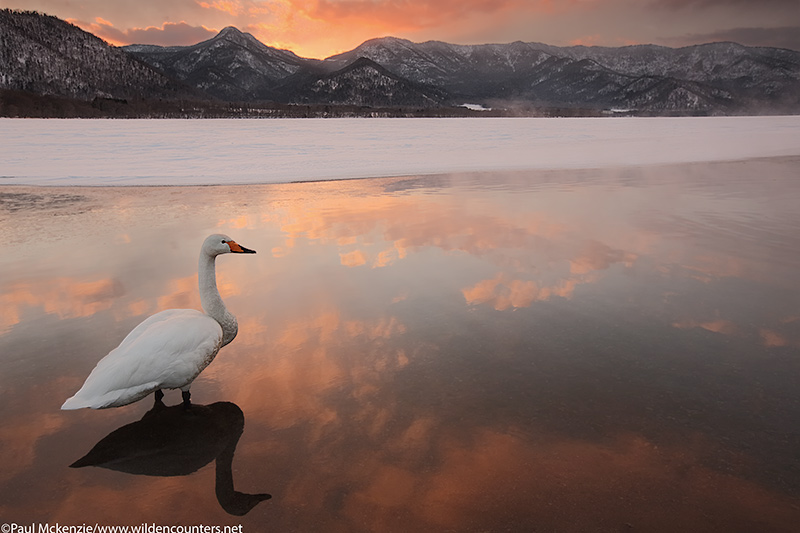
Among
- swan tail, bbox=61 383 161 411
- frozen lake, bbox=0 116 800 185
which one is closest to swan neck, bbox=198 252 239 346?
swan tail, bbox=61 383 161 411

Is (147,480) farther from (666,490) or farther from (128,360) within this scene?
(666,490)

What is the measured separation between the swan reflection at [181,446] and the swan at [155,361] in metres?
0.24

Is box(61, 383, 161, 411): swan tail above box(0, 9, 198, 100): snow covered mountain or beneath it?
beneath

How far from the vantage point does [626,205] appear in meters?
13.9

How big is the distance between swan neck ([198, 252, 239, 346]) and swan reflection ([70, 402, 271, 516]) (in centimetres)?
79

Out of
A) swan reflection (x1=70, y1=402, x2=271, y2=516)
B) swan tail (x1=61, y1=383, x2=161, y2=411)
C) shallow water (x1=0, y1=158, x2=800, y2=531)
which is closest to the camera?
shallow water (x1=0, y1=158, x2=800, y2=531)

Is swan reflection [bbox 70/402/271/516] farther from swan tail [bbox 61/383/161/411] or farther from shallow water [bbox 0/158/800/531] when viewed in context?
swan tail [bbox 61/383/161/411]

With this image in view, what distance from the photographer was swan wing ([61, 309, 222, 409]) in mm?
3889

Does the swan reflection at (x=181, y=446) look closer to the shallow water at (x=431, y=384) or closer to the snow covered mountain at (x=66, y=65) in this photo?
the shallow water at (x=431, y=384)

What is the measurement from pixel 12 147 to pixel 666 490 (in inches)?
1564

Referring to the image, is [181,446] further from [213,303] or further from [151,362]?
[213,303]

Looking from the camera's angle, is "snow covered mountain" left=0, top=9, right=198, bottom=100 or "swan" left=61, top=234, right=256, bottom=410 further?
"snow covered mountain" left=0, top=9, right=198, bottom=100

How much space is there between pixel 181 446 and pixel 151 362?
0.68 meters

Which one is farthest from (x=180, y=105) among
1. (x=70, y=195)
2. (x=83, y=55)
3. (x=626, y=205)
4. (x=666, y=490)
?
(x=666, y=490)
